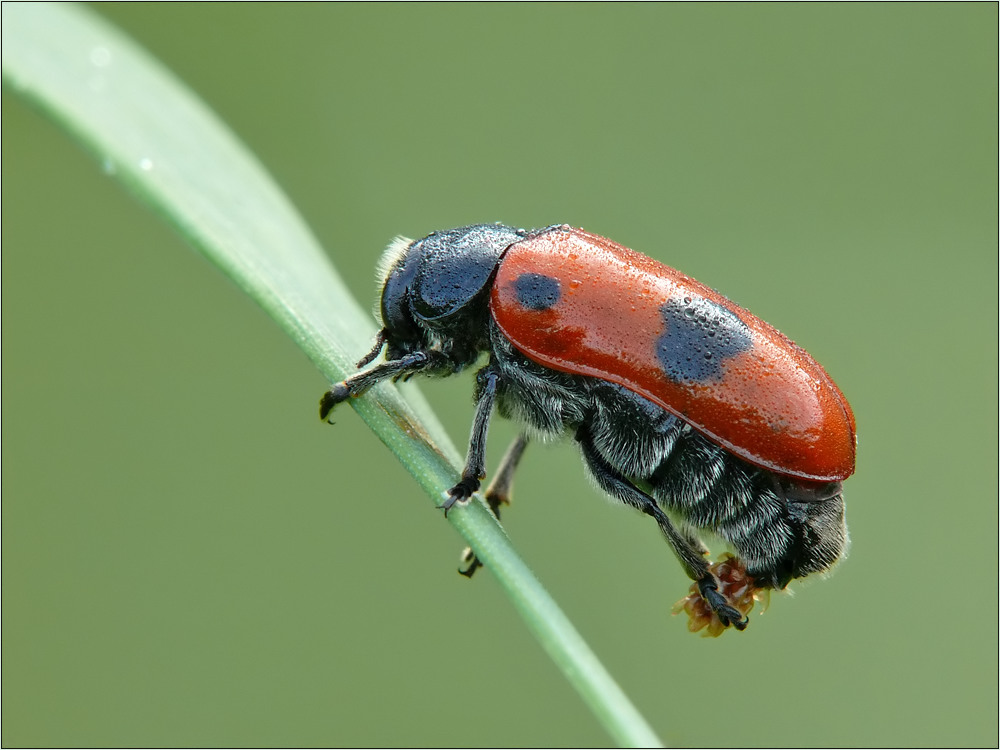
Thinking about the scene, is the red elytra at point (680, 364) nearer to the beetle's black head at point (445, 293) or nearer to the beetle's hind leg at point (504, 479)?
the beetle's black head at point (445, 293)

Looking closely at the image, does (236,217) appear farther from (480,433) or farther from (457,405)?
(457,405)

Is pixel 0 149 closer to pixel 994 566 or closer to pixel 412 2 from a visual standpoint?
pixel 412 2

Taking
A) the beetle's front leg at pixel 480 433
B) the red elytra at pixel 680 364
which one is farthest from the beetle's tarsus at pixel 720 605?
the beetle's front leg at pixel 480 433

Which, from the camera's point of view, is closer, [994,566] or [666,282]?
[666,282]

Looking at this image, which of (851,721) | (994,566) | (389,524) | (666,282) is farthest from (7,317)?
(994,566)

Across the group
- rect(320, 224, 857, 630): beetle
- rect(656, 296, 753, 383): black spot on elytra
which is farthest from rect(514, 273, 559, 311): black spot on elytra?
rect(656, 296, 753, 383): black spot on elytra

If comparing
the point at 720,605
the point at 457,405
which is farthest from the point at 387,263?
the point at 457,405
